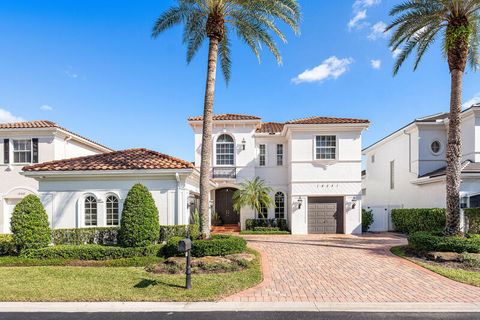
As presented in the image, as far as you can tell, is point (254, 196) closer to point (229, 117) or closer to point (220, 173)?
point (220, 173)

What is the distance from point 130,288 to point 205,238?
3371 millimetres

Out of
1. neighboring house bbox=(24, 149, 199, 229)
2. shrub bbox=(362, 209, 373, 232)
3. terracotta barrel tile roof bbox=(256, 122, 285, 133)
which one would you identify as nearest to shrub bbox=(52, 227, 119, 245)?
neighboring house bbox=(24, 149, 199, 229)

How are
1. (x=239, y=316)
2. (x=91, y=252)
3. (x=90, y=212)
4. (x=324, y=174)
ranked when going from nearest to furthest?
(x=239, y=316), (x=91, y=252), (x=90, y=212), (x=324, y=174)

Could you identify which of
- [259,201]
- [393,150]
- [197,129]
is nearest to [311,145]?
[259,201]

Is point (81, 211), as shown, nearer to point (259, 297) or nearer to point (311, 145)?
point (259, 297)

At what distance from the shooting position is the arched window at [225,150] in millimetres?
19172

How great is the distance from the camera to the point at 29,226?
10062mm

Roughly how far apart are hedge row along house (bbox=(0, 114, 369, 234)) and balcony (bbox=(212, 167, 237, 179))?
7 centimetres

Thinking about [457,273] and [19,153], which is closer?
[457,273]

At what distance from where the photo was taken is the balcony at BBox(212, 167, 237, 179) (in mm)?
18859

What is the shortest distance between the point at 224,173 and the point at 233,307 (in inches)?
514

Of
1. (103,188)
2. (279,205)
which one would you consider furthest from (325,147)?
(103,188)

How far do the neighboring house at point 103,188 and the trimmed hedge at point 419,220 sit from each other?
43.2 ft

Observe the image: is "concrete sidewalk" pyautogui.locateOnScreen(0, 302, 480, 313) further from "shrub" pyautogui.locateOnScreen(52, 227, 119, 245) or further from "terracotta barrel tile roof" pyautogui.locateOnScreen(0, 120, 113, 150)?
"terracotta barrel tile roof" pyautogui.locateOnScreen(0, 120, 113, 150)
